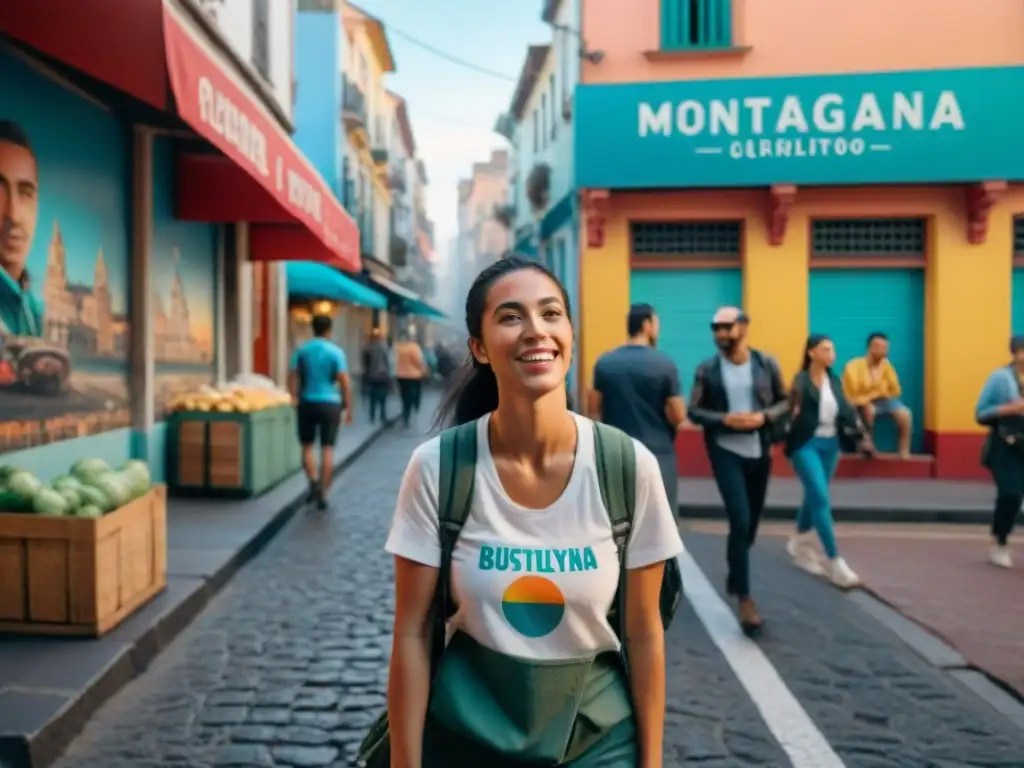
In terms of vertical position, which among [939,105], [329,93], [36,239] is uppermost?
[329,93]

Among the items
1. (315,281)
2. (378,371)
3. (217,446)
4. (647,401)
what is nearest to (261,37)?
(315,281)

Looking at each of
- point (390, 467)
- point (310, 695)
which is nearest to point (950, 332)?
point (390, 467)

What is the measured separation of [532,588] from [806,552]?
19.9ft

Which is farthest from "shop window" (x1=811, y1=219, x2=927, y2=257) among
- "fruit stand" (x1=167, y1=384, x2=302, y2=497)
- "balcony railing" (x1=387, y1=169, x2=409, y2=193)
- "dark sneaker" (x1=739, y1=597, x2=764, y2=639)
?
"balcony railing" (x1=387, y1=169, x2=409, y2=193)

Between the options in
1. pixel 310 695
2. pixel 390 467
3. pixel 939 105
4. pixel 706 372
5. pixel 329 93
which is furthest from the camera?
pixel 329 93

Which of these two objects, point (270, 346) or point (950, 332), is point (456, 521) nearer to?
point (950, 332)

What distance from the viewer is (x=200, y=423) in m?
9.48

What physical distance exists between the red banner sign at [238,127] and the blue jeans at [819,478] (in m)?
4.59

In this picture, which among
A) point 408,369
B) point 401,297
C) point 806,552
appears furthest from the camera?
point 401,297

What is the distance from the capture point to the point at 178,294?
34.0 ft

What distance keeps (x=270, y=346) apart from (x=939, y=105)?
32.9 ft

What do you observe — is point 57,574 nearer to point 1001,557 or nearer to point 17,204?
point 17,204

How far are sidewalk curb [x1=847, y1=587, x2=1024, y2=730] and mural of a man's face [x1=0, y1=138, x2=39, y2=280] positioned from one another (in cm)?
627

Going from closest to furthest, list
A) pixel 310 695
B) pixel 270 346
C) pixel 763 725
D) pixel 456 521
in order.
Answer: pixel 456 521 < pixel 763 725 < pixel 310 695 < pixel 270 346
